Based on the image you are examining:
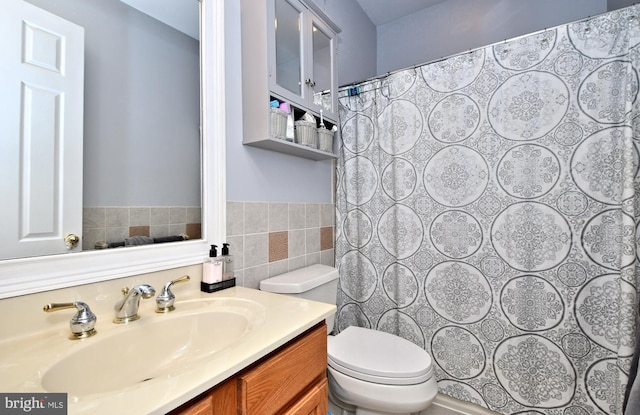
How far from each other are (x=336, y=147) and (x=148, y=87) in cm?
99

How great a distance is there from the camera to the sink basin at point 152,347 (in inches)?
22.5

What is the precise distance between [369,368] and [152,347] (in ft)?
2.51

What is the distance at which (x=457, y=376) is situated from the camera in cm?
139

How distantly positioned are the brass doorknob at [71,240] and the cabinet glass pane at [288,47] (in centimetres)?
86

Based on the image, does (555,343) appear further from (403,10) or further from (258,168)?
(403,10)

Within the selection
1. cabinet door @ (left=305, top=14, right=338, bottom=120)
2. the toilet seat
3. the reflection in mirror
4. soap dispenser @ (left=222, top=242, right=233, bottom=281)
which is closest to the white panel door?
the reflection in mirror

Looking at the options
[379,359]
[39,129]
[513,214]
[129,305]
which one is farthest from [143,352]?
[513,214]

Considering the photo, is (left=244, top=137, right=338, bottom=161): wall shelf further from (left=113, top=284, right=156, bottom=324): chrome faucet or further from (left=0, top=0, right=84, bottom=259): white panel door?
(left=113, top=284, right=156, bottom=324): chrome faucet

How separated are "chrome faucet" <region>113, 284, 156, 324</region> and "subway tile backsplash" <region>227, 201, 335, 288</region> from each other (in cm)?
41

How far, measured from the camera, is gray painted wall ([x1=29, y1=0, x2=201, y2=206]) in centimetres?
82

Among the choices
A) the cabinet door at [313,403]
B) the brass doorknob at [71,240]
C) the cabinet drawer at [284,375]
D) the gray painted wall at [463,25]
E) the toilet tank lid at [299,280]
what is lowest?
the cabinet door at [313,403]

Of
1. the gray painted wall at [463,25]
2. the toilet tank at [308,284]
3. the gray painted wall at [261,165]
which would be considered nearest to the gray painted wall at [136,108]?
the gray painted wall at [261,165]

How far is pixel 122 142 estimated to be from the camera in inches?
35.3

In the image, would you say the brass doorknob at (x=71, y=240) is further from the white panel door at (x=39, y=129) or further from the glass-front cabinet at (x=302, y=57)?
the glass-front cabinet at (x=302, y=57)
